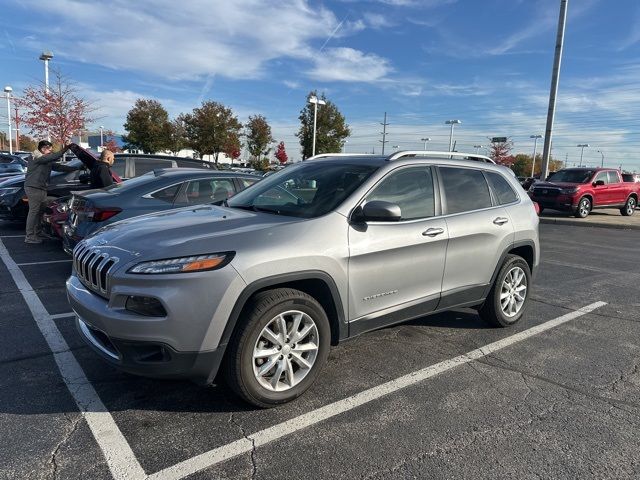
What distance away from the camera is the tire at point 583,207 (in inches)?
674

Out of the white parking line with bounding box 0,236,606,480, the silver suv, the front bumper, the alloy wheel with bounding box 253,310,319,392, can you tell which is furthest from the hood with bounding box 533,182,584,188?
the front bumper

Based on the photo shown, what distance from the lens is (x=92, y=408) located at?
3080 millimetres

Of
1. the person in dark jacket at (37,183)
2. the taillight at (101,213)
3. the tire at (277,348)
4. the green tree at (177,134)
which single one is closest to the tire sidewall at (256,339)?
the tire at (277,348)

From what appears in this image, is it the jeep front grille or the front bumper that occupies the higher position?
the jeep front grille

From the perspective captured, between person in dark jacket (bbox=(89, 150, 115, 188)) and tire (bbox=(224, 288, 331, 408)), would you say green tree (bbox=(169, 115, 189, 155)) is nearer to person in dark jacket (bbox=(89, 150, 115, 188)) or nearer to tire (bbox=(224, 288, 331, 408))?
person in dark jacket (bbox=(89, 150, 115, 188))

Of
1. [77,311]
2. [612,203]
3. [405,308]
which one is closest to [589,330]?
[405,308]

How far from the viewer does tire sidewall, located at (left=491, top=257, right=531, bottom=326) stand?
185 inches

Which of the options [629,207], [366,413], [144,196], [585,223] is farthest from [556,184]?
[366,413]

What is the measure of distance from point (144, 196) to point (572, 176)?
17.0 metres

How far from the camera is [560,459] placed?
8.80ft

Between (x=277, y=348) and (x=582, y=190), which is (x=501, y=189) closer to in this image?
(x=277, y=348)

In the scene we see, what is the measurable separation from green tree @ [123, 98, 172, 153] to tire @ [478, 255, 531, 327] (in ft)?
145

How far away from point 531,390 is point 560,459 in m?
0.89

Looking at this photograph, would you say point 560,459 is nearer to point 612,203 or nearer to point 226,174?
point 226,174
